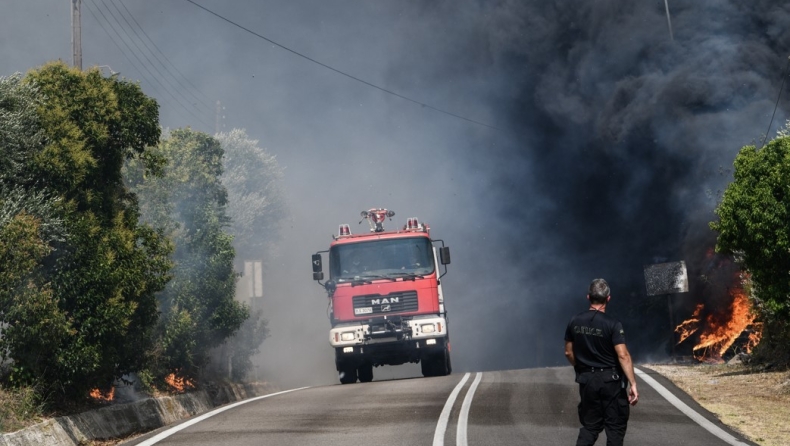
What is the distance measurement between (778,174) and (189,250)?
16.7 metres

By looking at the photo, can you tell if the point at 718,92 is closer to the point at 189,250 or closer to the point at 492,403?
the point at 189,250

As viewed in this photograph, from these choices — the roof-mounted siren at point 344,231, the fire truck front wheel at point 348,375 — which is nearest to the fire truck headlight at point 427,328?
the fire truck front wheel at point 348,375

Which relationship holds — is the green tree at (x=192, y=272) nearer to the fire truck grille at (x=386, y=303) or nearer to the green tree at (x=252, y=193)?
the fire truck grille at (x=386, y=303)

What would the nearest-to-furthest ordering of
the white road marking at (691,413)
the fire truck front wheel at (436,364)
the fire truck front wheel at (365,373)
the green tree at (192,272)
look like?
the white road marking at (691,413) < the fire truck front wheel at (436,364) < the green tree at (192,272) < the fire truck front wheel at (365,373)

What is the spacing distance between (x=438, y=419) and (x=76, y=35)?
45.1 feet

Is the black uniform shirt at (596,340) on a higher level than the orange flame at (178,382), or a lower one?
higher

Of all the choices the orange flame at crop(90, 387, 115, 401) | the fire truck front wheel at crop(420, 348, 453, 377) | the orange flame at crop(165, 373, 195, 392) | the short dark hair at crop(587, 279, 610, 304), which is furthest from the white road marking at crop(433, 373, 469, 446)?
the orange flame at crop(165, 373, 195, 392)

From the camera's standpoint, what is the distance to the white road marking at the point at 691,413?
1258 cm

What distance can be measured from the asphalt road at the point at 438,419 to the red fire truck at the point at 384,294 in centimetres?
381

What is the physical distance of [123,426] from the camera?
16.3 m

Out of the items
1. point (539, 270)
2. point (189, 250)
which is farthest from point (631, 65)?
point (189, 250)

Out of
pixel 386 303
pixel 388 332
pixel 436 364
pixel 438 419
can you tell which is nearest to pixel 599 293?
pixel 438 419

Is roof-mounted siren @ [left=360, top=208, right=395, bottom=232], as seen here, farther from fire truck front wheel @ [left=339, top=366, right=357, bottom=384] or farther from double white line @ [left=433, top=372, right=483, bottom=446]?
double white line @ [left=433, top=372, right=483, bottom=446]

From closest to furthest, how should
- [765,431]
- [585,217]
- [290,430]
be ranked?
[765,431] < [290,430] < [585,217]
